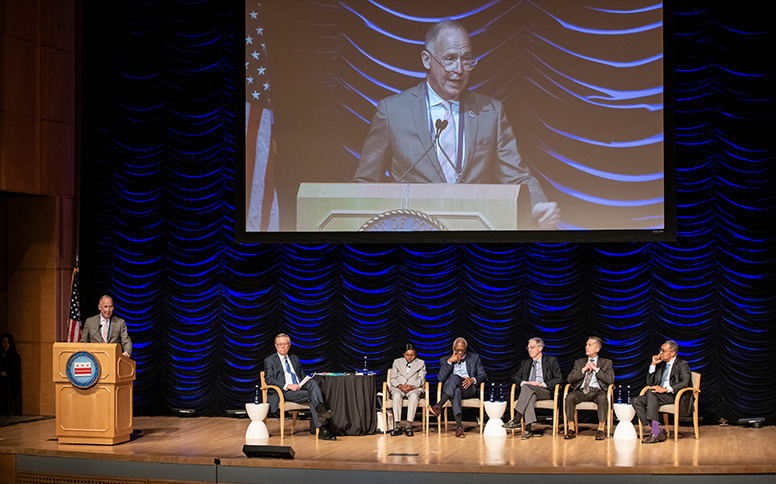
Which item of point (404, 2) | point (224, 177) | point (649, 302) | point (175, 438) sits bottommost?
point (175, 438)

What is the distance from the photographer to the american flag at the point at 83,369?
311 inches

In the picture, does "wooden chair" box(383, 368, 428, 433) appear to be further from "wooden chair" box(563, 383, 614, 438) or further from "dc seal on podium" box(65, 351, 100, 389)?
"dc seal on podium" box(65, 351, 100, 389)

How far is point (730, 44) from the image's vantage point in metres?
9.38

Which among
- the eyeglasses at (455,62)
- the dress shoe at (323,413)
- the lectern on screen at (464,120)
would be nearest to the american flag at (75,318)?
the lectern on screen at (464,120)

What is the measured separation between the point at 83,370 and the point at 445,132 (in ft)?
14.3

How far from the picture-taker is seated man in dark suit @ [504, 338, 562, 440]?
341 inches

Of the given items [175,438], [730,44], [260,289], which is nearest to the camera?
[175,438]

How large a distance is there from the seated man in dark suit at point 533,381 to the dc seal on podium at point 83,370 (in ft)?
12.7

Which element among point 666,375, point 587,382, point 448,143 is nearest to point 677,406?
point 666,375

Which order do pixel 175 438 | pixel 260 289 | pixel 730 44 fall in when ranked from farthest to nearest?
pixel 260 289 < pixel 730 44 < pixel 175 438

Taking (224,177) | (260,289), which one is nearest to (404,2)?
(224,177)

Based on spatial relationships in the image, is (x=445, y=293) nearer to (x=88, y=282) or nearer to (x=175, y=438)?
(x=175, y=438)

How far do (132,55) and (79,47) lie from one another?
0.71m

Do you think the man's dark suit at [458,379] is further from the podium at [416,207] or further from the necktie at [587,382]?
the podium at [416,207]
